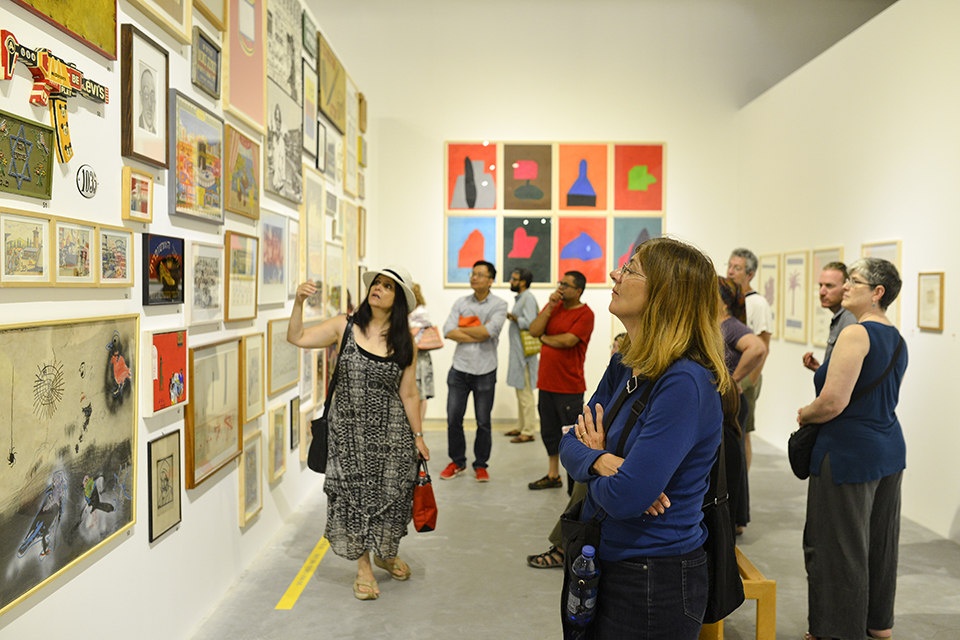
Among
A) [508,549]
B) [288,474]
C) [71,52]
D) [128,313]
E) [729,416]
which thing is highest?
[71,52]

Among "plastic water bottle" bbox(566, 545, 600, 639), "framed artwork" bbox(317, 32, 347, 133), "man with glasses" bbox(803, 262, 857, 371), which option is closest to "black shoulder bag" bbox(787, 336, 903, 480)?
"man with glasses" bbox(803, 262, 857, 371)

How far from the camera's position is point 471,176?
8742 millimetres

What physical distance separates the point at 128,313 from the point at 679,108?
25.5 ft

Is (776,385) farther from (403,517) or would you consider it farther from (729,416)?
(403,517)

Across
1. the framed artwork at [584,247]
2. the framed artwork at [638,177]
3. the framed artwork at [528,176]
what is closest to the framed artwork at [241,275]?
the framed artwork at [528,176]

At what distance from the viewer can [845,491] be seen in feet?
9.89

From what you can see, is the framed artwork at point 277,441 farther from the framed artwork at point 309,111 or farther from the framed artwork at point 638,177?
the framed artwork at point 638,177

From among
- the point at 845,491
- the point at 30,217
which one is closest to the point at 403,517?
the point at 845,491

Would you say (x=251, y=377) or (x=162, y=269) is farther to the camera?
(x=251, y=377)

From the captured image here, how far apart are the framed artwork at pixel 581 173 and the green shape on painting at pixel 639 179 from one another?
0.33 metres

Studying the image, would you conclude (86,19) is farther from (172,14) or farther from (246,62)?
(246,62)

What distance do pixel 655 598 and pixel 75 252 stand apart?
1.98 metres

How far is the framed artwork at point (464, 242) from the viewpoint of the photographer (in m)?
8.73

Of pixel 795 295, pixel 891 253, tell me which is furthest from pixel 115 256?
pixel 795 295
